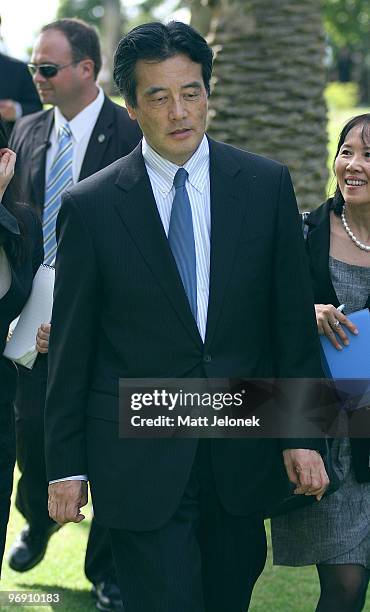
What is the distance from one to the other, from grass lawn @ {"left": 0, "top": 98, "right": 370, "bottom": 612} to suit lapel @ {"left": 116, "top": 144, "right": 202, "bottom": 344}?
90.7 inches

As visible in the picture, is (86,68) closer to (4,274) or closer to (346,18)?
(4,274)

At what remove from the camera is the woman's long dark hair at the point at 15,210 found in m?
4.20

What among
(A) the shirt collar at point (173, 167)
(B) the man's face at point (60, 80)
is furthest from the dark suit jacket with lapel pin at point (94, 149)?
(A) the shirt collar at point (173, 167)

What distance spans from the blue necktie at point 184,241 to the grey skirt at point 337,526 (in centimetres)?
95

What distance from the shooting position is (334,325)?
4.12m

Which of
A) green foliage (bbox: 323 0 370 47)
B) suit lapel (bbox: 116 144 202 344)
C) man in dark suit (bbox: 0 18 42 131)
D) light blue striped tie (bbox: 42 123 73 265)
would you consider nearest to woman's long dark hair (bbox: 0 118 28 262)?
suit lapel (bbox: 116 144 202 344)

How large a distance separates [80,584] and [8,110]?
2.79 meters

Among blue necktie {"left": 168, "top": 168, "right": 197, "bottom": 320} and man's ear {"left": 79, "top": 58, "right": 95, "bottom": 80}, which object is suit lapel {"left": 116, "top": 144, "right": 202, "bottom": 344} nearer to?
blue necktie {"left": 168, "top": 168, "right": 197, "bottom": 320}

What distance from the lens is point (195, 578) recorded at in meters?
3.70

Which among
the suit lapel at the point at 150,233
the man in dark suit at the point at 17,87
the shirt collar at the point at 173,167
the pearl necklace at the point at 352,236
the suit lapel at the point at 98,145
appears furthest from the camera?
the man in dark suit at the point at 17,87

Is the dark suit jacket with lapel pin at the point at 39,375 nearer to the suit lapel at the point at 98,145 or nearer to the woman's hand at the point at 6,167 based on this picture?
the suit lapel at the point at 98,145

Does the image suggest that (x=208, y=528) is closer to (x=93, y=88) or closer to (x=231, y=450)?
(x=231, y=450)

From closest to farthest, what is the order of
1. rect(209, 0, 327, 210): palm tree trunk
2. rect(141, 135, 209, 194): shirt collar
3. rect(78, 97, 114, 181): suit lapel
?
rect(141, 135, 209, 194): shirt collar, rect(78, 97, 114, 181): suit lapel, rect(209, 0, 327, 210): palm tree trunk

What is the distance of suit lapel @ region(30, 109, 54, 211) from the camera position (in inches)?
229
